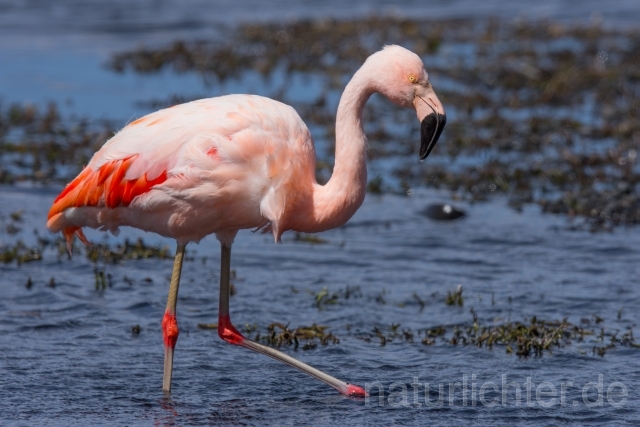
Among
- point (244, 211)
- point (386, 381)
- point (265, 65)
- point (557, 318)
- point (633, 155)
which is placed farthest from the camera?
point (265, 65)

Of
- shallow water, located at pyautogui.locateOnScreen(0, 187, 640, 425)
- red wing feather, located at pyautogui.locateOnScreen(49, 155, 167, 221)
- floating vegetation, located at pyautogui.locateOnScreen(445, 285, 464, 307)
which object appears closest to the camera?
shallow water, located at pyautogui.locateOnScreen(0, 187, 640, 425)

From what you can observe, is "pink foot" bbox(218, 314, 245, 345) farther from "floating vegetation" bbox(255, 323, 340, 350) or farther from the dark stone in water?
the dark stone in water

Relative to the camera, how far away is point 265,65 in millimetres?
14414

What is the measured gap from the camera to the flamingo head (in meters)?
5.44

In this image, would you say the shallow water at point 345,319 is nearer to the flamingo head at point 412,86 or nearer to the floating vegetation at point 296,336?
the floating vegetation at point 296,336

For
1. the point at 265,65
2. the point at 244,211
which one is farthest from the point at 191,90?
the point at 244,211

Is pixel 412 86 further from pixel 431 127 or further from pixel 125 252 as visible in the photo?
pixel 125 252

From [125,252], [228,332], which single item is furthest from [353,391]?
[125,252]

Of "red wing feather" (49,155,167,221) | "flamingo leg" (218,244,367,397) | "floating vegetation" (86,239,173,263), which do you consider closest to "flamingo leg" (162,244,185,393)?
"flamingo leg" (218,244,367,397)

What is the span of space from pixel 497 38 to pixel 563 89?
358 centimetres

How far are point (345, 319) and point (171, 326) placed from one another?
150 centimetres

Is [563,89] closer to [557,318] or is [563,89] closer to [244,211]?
[557,318]

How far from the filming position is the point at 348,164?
5.50 metres

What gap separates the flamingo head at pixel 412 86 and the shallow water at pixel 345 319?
1489 millimetres
